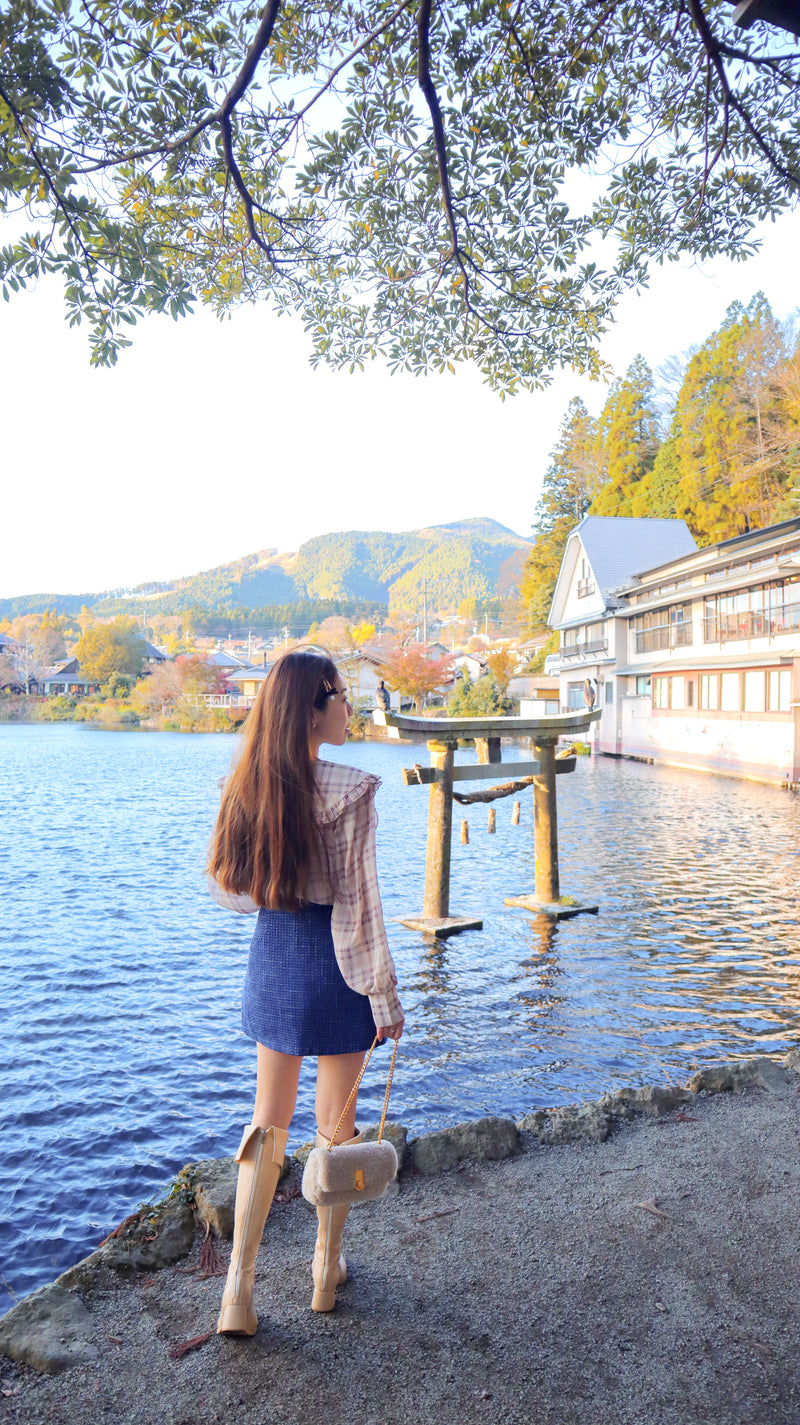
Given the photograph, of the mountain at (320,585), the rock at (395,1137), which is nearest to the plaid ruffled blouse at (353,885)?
the rock at (395,1137)

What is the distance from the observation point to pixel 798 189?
498 cm

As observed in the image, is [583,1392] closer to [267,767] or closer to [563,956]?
[267,767]

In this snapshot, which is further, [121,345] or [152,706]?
[152,706]

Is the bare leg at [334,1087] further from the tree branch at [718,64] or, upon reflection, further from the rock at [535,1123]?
the tree branch at [718,64]

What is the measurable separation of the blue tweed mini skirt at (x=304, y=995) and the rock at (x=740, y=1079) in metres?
2.70

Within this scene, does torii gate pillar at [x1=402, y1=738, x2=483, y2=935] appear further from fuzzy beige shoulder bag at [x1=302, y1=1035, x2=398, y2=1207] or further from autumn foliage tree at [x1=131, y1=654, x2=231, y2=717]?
autumn foliage tree at [x1=131, y1=654, x2=231, y2=717]

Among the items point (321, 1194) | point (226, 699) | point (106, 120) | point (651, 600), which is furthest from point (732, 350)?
point (226, 699)

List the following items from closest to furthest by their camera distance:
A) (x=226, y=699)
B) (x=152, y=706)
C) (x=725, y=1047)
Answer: (x=725, y=1047) < (x=152, y=706) < (x=226, y=699)

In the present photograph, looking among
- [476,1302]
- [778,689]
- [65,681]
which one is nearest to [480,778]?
[476,1302]

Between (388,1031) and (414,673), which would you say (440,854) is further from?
(414,673)

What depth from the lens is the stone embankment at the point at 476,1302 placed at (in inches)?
85.0

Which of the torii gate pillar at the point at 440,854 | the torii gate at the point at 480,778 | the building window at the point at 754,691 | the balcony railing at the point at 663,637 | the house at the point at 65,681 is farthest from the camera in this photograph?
the house at the point at 65,681

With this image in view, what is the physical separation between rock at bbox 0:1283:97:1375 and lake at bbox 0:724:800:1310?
1.73 meters

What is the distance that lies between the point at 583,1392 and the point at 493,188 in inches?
232
